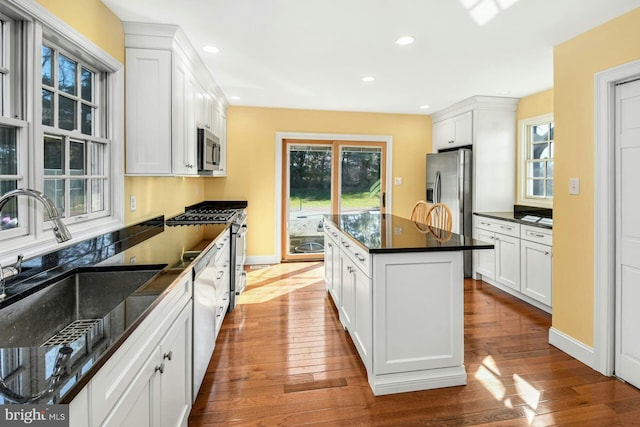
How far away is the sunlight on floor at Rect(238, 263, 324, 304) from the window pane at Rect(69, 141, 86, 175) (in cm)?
205

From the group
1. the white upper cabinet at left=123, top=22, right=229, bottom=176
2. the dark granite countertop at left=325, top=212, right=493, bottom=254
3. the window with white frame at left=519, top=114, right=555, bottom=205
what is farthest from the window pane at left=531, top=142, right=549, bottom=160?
the white upper cabinet at left=123, top=22, right=229, bottom=176

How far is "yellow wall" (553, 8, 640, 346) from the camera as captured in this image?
2.34m

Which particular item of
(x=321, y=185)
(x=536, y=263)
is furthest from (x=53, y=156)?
(x=536, y=263)

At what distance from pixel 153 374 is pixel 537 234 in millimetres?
3556

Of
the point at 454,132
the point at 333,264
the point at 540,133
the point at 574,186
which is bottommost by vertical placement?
the point at 333,264

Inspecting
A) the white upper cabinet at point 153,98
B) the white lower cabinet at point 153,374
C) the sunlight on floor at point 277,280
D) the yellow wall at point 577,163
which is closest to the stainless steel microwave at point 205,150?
the white upper cabinet at point 153,98

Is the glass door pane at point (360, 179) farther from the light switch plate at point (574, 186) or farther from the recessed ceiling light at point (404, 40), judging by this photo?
the light switch plate at point (574, 186)

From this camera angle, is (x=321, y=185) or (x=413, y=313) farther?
(x=321, y=185)

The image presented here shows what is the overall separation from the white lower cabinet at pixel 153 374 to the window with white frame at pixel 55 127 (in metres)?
0.77

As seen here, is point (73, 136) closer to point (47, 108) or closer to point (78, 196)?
point (47, 108)

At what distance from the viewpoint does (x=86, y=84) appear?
2240mm

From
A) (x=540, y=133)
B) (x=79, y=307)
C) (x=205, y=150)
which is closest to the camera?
(x=79, y=307)

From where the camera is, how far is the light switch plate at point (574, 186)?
2.51 m

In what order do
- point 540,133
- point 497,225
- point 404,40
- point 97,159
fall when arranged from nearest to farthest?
point 97,159 < point 404,40 < point 497,225 < point 540,133
